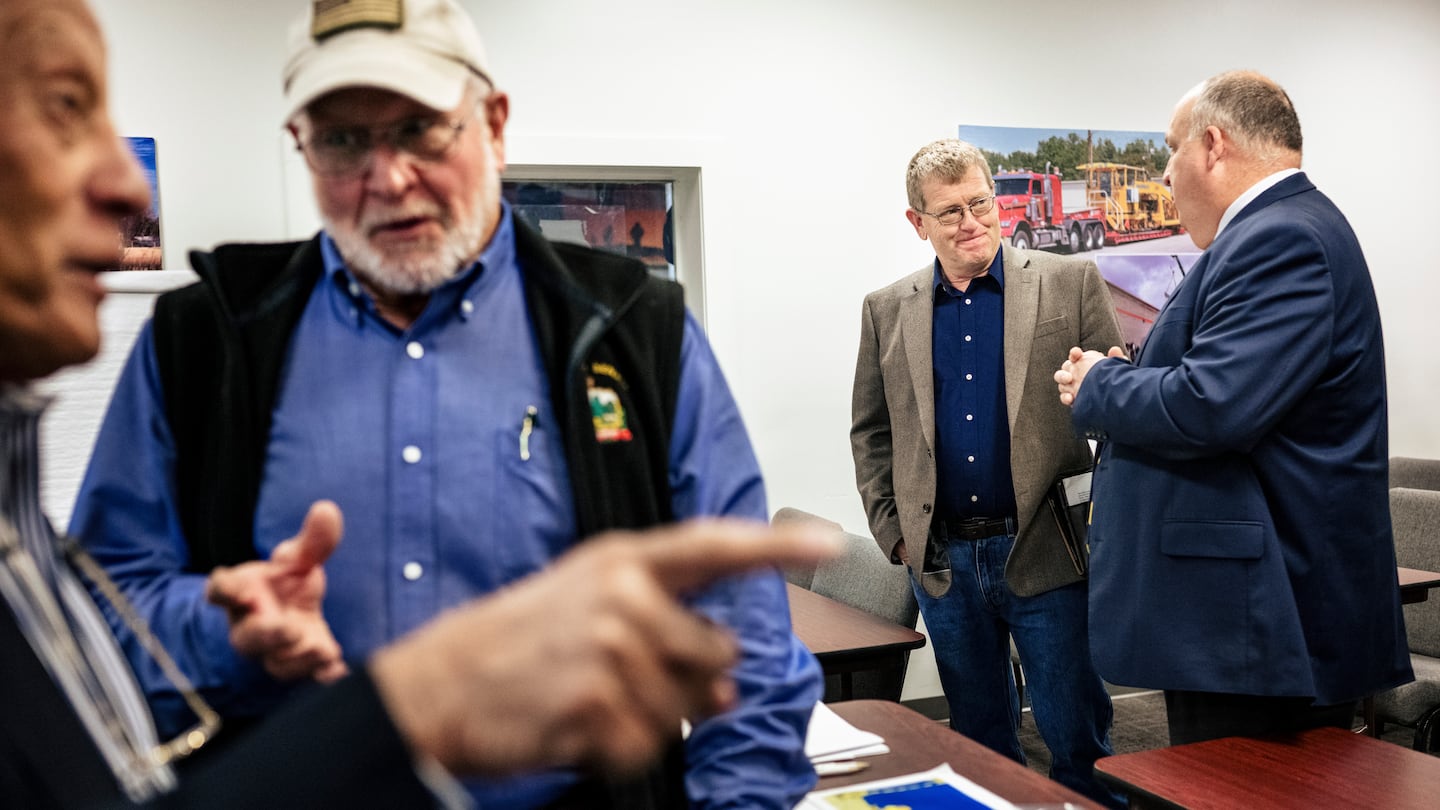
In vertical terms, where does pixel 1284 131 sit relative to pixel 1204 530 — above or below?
above

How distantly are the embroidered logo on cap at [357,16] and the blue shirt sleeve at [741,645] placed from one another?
0.45 meters

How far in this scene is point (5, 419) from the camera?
58 cm

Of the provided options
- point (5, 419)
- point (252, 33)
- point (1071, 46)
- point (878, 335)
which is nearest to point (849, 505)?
point (878, 335)

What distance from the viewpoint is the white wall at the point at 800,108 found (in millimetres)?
3793

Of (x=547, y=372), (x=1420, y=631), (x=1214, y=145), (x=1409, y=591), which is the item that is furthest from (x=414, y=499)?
(x=1420, y=631)

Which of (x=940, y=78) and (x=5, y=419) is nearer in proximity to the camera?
(x=5, y=419)

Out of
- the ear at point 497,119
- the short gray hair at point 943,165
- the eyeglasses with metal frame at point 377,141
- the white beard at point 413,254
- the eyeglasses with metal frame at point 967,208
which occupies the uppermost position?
the short gray hair at point 943,165

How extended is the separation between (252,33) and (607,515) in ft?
11.4

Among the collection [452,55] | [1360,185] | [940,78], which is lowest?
[452,55]

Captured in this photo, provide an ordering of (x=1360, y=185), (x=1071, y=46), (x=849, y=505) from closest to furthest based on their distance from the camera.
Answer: (x=849, y=505), (x=1071, y=46), (x=1360, y=185)

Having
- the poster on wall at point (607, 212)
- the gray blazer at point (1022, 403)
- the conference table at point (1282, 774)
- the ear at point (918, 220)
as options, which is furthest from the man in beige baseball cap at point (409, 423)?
the poster on wall at point (607, 212)

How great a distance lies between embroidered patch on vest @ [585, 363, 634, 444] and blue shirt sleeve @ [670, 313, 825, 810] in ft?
0.24

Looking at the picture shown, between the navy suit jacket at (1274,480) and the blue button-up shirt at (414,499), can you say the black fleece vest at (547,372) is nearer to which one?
the blue button-up shirt at (414,499)

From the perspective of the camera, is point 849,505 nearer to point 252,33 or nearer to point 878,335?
point 878,335
